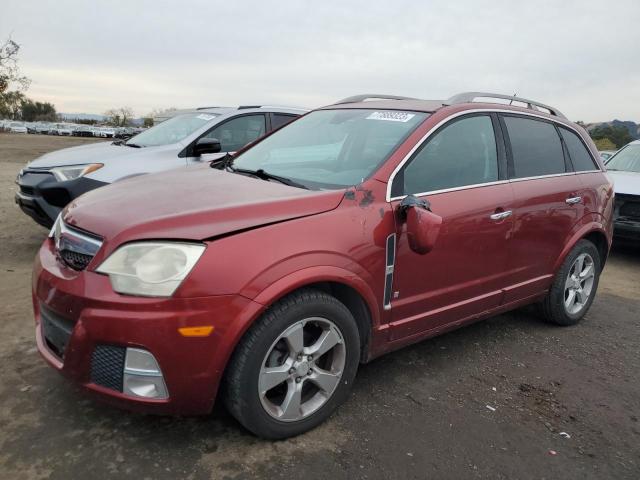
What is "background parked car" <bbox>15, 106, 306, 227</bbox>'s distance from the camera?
5133 mm

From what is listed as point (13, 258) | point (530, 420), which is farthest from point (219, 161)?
point (13, 258)

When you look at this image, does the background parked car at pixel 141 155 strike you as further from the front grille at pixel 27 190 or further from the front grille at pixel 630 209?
the front grille at pixel 630 209

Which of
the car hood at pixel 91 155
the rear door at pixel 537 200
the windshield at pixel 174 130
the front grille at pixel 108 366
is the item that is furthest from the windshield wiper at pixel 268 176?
the windshield at pixel 174 130

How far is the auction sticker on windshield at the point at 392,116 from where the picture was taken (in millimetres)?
3320

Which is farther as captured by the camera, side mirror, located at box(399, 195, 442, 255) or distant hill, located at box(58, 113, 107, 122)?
distant hill, located at box(58, 113, 107, 122)

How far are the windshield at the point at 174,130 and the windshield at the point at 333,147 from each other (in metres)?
2.48

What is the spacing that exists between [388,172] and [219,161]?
144cm

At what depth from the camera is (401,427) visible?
9.10 ft

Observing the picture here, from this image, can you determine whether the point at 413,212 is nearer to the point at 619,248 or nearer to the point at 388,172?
the point at 388,172

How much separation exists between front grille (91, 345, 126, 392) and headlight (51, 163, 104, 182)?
3.46 meters

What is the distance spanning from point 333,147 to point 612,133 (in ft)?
85.0

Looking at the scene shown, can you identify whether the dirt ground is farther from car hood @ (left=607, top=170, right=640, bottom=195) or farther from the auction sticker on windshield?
car hood @ (left=607, top=170, right=640, bottom=195)

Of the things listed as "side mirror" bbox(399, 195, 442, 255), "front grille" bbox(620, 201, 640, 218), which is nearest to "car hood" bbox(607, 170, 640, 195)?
"front grille" bbox(620, 201, 640, 218)

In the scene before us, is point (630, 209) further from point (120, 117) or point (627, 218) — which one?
point (120, 117)
